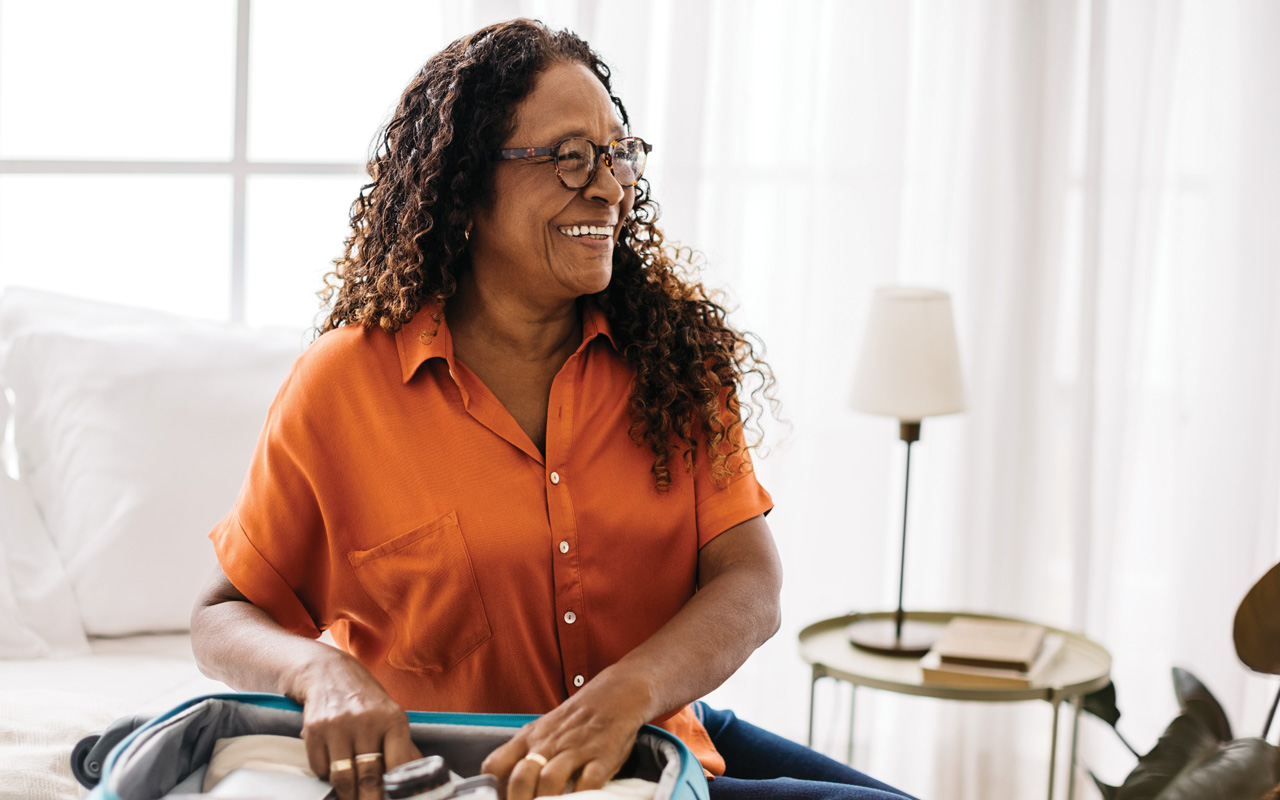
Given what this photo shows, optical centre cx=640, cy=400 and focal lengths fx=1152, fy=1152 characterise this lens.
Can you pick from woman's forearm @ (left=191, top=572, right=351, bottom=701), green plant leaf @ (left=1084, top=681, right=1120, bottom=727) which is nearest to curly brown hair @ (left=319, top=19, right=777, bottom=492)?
woman's forearm @ (left=191, top=572, right=351, bottom=701)

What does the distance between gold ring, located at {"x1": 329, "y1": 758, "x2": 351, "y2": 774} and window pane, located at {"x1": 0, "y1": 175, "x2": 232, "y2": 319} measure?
5.70ft

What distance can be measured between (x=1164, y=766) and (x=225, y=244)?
7.07 ft

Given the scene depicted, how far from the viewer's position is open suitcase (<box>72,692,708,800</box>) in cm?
99

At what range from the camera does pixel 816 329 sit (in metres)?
2.60

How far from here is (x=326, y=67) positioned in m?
2.57

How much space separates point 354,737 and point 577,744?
200mm

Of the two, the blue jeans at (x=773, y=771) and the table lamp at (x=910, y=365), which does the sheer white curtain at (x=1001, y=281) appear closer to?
the table lamp at (x=910, y=365)

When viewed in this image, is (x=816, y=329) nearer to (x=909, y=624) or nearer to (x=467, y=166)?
(x=909, y=624)

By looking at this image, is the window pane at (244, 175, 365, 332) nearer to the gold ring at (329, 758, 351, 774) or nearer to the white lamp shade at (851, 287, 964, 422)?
the white lamp shade at (851, 287, 964, 422)

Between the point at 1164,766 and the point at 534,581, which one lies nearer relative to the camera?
the point at 1164,766

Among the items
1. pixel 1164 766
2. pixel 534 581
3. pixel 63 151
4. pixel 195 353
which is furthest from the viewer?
pixel 63 151

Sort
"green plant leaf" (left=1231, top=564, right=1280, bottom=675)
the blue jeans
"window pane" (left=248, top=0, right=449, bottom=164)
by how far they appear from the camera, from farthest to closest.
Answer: "window pane" (left=248, top=0, right=449, bottom=164), the blue jeans, "green plant leaf" (left=1231, top=564, right=1280, bottom=675)

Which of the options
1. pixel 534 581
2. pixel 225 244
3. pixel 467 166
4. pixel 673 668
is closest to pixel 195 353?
pixel 225 244

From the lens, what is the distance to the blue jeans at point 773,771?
1.23m
